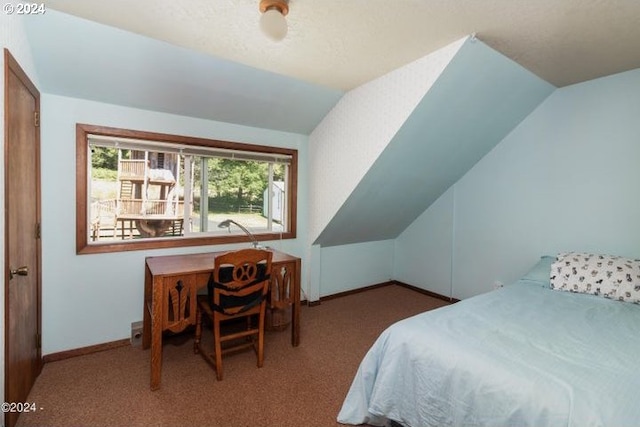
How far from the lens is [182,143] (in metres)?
2.75

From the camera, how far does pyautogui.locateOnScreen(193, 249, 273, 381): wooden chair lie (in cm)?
214

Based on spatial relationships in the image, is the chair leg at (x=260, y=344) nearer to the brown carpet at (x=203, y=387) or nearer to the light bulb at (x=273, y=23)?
the brown carpet at (x=203, y=387)

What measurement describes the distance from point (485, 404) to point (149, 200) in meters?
2.80

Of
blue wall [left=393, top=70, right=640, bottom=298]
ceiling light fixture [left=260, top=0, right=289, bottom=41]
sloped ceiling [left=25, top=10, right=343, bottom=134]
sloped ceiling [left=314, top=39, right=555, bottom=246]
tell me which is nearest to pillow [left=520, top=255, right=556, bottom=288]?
blue wall [left=393, top=70, right=640, bottom=298]

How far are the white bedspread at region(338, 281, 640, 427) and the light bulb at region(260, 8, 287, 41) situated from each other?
1.68 meters

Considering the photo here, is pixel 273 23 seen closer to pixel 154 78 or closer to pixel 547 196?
pixel 154 78

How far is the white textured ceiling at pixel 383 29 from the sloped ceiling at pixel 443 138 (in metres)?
0.18

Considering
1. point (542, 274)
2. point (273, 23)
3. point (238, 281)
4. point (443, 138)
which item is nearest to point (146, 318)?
point (238, 281)

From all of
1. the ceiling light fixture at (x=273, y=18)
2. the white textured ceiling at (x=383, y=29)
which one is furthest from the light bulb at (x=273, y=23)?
the white textured ceiling at (x=383, y=29)

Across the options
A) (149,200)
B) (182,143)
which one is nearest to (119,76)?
(182,143)

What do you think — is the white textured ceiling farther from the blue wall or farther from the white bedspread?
the white bedspread

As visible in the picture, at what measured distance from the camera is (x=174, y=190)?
285cm

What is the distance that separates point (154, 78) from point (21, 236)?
4.41 ft

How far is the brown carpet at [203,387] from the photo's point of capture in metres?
1.76
